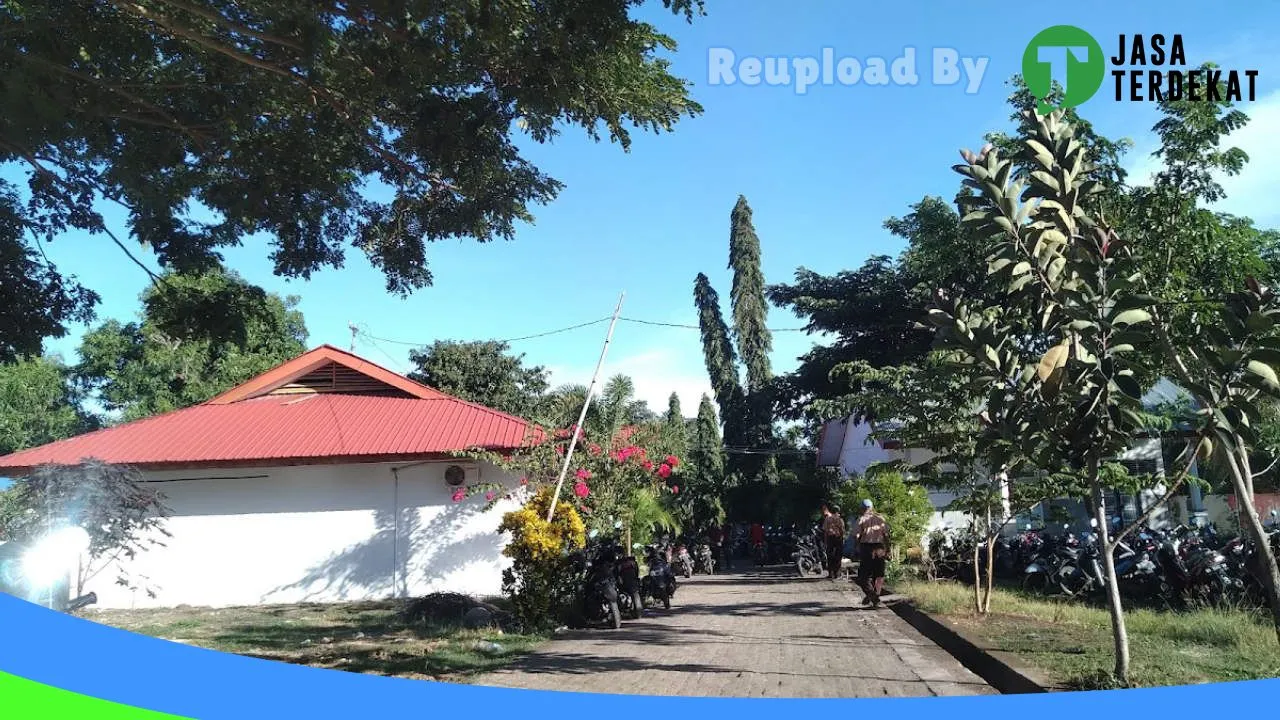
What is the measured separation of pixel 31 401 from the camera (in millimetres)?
5859

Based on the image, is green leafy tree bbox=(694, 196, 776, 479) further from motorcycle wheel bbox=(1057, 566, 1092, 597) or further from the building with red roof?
motorcycle wheel bbox=(1057, 566, 1092, 597)

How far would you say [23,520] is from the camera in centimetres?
482

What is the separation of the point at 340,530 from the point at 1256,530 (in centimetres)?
990

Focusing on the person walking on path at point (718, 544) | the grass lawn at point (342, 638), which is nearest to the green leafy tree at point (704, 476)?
the person walking on path at point (718, 544)

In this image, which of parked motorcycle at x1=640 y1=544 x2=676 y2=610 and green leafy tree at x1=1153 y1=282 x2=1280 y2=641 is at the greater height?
green leafy tree at x1=1153 y1=282 x2=1280 y2=641

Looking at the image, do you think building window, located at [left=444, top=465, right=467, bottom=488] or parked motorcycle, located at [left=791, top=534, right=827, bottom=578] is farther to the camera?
parked motorcycle, located at [left=791, top=534, right=827, bottom=578]

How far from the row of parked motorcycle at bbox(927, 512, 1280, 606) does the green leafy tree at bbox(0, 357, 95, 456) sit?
793cm

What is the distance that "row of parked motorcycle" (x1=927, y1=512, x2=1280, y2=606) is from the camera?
720cm

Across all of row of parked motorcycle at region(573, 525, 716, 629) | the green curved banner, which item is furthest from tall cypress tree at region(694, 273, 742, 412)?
the green curved banner

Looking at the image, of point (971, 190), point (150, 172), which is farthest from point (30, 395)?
point (971, 190)

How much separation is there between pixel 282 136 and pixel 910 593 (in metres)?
8.74

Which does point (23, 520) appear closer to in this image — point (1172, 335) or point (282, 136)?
point (282, 136)

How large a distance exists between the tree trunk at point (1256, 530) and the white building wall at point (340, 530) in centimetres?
810

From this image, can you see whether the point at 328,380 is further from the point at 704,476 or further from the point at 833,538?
the point at 704,476
